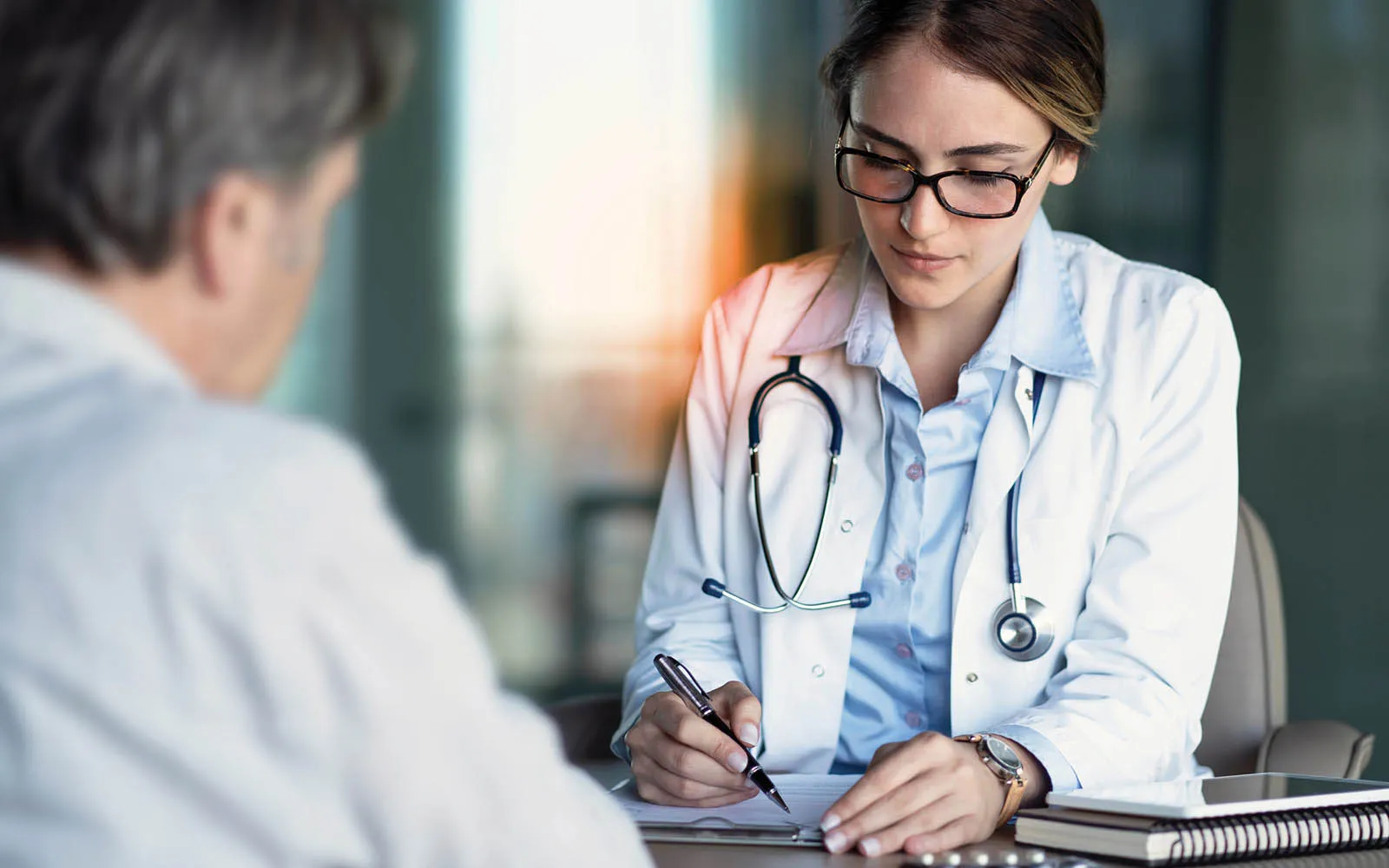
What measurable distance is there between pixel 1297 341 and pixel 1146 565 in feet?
4.76

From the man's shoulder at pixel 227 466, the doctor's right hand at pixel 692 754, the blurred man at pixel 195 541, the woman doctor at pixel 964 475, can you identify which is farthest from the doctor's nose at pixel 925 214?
the man's shoulder at pixel 227 466

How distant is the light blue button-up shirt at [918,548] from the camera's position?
147 cm

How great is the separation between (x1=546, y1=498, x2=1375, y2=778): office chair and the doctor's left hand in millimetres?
582

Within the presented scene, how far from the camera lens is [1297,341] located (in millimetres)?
2623

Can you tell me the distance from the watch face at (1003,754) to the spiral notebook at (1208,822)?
0.12 metres

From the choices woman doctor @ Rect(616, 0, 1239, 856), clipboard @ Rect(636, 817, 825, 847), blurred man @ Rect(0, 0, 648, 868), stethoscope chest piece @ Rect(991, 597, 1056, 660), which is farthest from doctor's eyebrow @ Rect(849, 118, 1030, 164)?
blurred man @ Rect(0, 0, 648, 868)

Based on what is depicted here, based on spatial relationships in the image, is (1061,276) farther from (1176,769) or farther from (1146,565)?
(1176,769)

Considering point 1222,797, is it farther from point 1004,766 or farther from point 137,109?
point 137,109

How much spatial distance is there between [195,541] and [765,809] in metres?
0.71

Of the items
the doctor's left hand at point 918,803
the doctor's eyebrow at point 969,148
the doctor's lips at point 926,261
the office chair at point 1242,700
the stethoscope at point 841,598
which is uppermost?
the doctor's eyebrow at point 969,148

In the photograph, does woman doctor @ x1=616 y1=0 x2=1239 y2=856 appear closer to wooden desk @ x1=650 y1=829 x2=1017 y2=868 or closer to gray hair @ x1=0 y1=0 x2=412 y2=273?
wooden desk @ x1=650 y1=829 x2=1017 y2=868

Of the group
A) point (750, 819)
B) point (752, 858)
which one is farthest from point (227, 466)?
point (750, 819)

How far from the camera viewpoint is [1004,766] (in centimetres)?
119

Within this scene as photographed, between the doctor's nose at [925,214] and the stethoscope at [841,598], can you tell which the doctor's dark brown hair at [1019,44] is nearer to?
the doctor's nose at [925,214]
